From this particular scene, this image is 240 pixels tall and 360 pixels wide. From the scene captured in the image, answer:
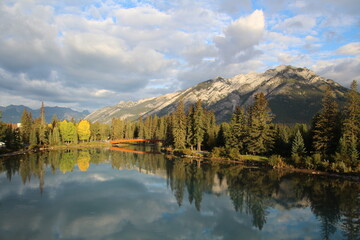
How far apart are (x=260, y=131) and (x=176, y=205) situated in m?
40.7

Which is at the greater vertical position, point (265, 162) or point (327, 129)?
point (327, 129)

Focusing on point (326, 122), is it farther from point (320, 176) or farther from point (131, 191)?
point (131, 191)

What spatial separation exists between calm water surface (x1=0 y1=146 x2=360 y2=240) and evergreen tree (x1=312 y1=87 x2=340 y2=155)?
34.4 feet

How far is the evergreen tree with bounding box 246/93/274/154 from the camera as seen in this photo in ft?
217

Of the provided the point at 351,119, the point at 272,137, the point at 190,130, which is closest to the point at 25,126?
the point at 190,130

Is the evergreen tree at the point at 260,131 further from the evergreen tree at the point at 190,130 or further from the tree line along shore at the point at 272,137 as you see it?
the evergreen tree at the point at 190,130

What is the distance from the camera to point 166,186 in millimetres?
42688

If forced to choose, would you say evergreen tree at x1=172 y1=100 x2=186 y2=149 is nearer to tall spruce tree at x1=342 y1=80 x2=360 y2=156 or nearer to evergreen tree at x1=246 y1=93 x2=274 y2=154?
evergreen tree at x1=246 y1=93 x2=274 y2=154

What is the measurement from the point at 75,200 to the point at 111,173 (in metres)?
20.4

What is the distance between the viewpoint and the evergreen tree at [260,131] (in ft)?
217

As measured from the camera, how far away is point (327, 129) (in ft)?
183

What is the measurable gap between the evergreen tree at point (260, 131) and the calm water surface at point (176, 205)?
46.7 ft

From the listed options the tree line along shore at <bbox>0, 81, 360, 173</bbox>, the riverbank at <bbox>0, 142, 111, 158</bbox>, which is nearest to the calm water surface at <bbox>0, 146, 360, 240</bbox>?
the tree line along shore at <bbox>0, 81, 360, 173</bbox>

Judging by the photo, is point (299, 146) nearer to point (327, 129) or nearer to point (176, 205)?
point (327, 129)
